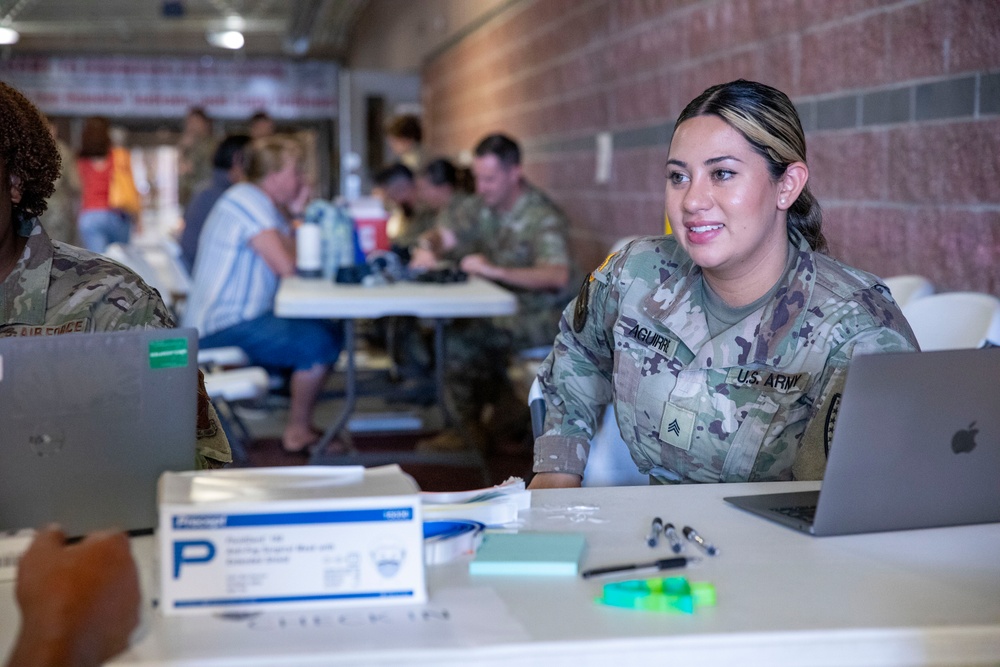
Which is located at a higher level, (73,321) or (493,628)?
(73,321)

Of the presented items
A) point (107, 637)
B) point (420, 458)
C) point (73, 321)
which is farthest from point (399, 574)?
point (420, 458)

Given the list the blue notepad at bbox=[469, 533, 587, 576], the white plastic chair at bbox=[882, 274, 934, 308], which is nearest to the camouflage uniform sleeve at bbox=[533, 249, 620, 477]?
the blue notepad at bbox=[469, 533, 587, 576]

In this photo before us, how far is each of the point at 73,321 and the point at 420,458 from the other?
8.66 feet

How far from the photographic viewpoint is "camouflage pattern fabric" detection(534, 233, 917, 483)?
5.45ft

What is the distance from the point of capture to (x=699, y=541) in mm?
1213

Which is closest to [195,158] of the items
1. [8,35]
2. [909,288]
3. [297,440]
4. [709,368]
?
[297,440]

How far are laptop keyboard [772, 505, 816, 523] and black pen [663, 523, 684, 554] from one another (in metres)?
0.16

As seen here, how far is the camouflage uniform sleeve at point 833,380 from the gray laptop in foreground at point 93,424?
0.93 metres

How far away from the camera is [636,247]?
77.4 inches

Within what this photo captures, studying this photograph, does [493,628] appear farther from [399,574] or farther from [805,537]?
A: [805,537]

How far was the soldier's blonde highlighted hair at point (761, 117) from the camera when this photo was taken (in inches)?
68.6

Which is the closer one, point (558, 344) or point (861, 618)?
point (861, 618)

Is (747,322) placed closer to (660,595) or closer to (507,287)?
(660,595)

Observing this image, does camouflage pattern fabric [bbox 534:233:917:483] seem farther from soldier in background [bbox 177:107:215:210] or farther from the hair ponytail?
soldier in background [bbox 177:107:215:210]
